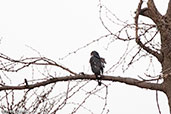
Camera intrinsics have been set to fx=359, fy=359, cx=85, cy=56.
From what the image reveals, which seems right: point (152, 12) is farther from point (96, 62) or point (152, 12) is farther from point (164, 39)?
point (96, 62)

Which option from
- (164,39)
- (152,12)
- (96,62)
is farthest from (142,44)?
(96,62)

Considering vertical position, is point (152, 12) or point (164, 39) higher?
point (152, 12)

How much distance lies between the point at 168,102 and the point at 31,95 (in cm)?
130

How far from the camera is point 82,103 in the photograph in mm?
3254

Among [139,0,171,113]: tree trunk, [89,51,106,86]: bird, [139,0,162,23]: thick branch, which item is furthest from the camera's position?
[89,51,106,86]: bird

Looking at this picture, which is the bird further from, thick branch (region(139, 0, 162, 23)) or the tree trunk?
the tree trunk

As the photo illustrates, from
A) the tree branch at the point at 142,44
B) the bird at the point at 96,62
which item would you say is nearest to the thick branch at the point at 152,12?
the tree branch at the point at 142,44

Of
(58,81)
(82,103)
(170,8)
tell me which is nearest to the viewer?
(82,103)

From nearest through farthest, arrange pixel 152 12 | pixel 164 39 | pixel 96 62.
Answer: pixel 164 39 → pixel 152 12 → pixel 96 62

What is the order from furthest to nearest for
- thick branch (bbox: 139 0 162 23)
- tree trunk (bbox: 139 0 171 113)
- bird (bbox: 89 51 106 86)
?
bird (bbox: 89 51 106 86)
thick branch (bbox: 139 0 162 23)
tree trunk (bbox: 139 0 171 113)

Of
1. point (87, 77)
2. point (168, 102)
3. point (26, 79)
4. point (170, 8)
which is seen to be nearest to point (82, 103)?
point (87, 77)

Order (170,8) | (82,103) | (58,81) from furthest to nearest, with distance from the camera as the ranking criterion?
(170,8), (58,81), (82,103)

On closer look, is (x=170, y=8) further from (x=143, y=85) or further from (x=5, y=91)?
(x=5, y=91)

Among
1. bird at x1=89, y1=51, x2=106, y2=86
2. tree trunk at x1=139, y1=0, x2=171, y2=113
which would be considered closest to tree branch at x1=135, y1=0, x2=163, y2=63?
tree trunk at x1=139, y1=0, x2=171, y2=113
